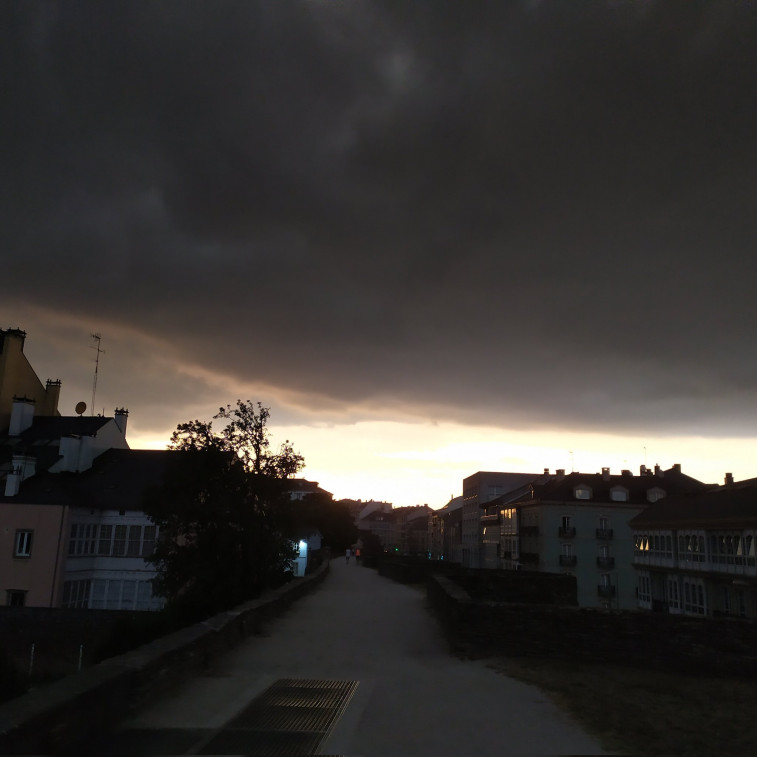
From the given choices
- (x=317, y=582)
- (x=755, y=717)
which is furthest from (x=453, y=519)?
(x=755, y=717)

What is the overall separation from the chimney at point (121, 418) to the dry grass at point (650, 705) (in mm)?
40067

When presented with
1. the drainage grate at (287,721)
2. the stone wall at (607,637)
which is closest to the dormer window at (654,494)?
the stone wall at (607,637)

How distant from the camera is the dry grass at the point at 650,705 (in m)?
6.85

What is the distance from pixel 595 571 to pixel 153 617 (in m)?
49.9

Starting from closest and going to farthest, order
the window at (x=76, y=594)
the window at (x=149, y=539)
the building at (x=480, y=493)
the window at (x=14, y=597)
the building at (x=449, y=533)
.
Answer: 1. the window at (x=14, y=597)
2. the window at (x=76, y=594)
3. the window at (x=149, y=539)
4. the building at (x=480, y=493)
5. the building at (x=449, y=533)

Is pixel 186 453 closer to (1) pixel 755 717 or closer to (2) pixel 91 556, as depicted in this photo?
(2) pixel 91 556

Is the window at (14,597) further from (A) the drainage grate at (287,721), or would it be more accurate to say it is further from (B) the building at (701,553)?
(B) the building at (701,553)

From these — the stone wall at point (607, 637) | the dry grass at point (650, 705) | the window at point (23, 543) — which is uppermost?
the window at point (23, 543)

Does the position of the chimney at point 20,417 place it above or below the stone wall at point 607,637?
above

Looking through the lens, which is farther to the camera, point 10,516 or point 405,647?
point 10,516

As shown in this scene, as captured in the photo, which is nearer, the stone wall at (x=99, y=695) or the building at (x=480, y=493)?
the stone wall at (x=99, y=695)

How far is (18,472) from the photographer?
34.6m

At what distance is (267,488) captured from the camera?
A: 24.6 meters

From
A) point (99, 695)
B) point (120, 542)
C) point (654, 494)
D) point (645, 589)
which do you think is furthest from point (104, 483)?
point (654, 494)
